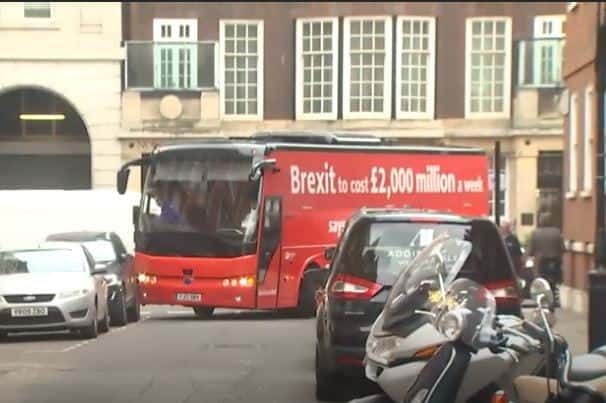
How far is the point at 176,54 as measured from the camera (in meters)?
38.2

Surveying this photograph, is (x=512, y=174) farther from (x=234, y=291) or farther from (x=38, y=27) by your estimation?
(x=234, y=291)

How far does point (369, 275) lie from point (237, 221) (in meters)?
10.7

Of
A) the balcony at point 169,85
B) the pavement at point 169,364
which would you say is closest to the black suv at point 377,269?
the pavement at point 169,364

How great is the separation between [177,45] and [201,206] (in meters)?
17.9

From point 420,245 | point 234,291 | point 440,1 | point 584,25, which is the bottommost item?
point 234,291

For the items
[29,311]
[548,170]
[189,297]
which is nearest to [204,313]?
[189,297]

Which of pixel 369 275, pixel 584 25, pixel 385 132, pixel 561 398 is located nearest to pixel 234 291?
pixel 584 25

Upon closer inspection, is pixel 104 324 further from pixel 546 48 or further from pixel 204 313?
pixel 546 48

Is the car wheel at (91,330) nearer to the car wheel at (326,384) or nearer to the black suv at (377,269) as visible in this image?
the car wheel at (326,384)

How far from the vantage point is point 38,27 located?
34656mm

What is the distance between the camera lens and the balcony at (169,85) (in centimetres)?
3769

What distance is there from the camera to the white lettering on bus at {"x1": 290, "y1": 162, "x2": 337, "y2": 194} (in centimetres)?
2202

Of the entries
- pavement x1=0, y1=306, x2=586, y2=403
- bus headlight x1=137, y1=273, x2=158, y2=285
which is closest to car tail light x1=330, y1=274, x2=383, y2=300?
pavement x1=0, y1=306, x2=586, y2=403

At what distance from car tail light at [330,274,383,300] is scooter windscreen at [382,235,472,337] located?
4.03m
